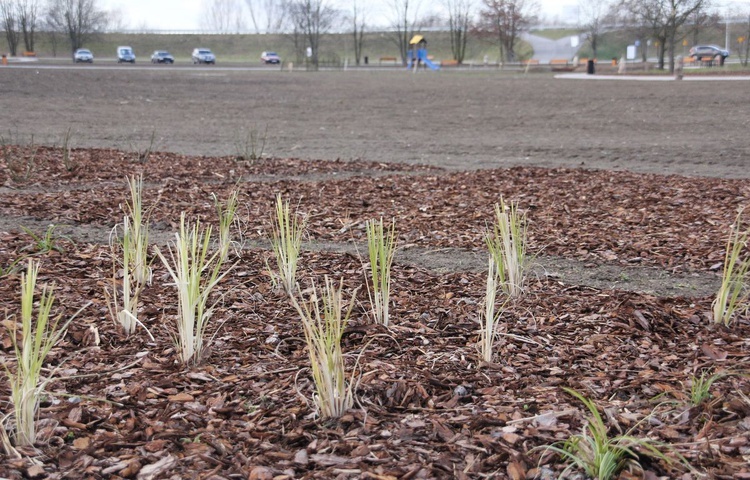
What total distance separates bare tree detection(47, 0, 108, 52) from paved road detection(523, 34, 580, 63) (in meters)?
42.5

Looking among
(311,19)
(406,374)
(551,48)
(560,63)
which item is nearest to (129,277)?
(406,374)

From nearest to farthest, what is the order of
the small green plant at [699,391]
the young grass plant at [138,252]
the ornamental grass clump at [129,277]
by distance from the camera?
the small green plant at [699,391] < the ornamental grass clump at [129,277] < the young grass plant at [138,252]

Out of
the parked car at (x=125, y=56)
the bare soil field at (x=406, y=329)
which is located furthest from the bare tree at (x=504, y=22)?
the bare soil field at (x=406, y=329)

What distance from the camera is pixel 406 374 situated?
3.10 metres

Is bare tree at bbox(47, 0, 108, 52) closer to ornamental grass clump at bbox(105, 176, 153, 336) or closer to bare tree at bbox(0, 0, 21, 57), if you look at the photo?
bare tree at bbox(0, 0, 21, 57)

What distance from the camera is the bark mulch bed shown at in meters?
2.44

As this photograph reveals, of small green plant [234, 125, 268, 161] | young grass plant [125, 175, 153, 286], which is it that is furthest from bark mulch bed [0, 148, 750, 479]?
small green plant [234, 125, 268, 161]

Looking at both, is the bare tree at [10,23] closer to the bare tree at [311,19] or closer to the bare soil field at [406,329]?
the bare tree at [311,19]

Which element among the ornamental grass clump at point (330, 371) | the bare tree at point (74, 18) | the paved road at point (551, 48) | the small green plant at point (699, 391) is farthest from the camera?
the paved road at point (551, 48)

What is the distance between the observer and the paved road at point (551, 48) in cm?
7169

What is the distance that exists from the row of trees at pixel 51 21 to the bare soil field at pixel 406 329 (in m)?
57.4

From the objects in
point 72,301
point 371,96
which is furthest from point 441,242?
point 371,96

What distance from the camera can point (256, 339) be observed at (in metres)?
3.51

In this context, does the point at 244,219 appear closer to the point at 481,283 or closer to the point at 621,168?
the point at 481,283
